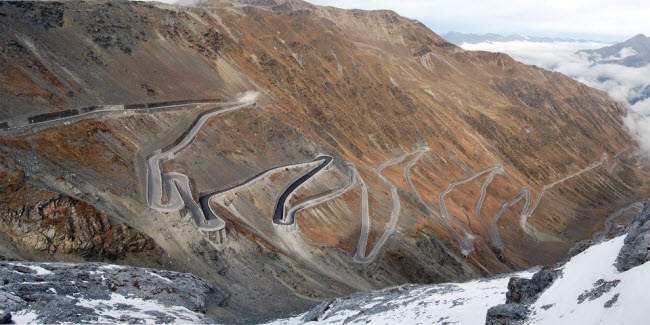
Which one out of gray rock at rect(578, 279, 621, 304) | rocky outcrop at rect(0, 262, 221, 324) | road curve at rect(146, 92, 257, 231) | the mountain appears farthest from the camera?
road curve at rect(146, 92, 257, 231)

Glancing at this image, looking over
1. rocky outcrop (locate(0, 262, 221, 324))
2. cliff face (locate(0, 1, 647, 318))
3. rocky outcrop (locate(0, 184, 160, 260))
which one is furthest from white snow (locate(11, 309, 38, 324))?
cliff face (locate(0, 1, 647, 318))

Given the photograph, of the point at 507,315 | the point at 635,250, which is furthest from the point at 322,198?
the point at 635,250

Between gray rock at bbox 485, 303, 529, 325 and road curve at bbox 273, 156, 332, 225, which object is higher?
gray rock at bbox 485, 303, 529, 325

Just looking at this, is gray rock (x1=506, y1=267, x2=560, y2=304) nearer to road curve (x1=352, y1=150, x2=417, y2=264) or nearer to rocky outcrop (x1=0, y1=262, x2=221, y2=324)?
rocky outcrop (x1=0, y1=262, x2=221, y2=324)

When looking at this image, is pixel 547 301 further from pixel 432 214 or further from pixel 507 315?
pixel 432 214

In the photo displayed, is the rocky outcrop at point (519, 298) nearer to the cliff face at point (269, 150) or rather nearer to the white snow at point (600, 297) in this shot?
the white snow at point (600, 297)

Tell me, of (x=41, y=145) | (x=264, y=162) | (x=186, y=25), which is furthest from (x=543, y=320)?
(x=186, y=25)

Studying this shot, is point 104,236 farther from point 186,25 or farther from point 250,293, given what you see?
point 186,25
